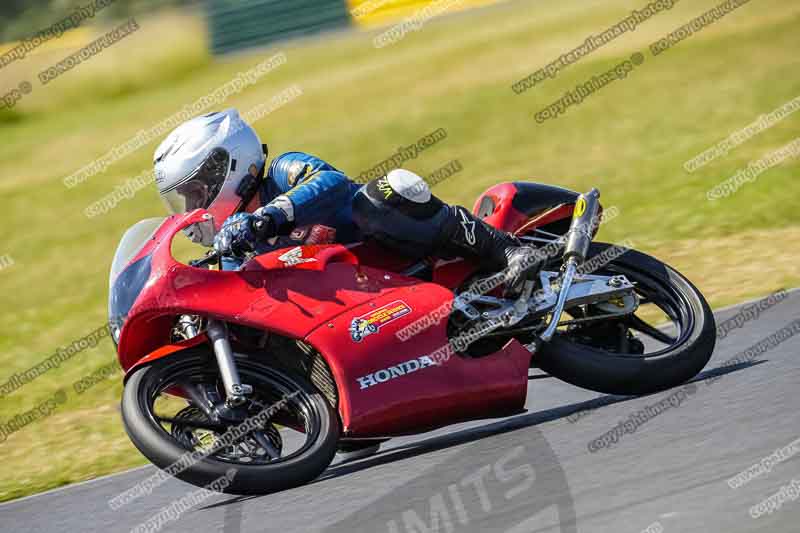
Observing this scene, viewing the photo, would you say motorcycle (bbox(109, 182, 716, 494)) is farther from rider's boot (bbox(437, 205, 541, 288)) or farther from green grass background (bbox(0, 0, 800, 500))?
green grass background (bbox(0, 0, 800, 500))

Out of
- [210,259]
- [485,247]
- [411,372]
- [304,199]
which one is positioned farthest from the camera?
[485,247]

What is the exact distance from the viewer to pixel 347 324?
4.82 metres

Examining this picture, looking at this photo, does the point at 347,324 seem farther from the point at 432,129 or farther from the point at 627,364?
the point at 432,129

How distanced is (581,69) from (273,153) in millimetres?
4746

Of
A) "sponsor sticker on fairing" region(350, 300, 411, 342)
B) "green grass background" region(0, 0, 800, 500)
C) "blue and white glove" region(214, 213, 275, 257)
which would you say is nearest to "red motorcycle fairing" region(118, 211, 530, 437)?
"sponsor sticker on fairing" region(350, 300, 411, 342)

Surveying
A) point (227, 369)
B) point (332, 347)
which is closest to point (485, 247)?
point (332, 347)

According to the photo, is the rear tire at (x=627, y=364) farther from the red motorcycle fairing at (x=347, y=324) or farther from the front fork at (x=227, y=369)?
the front fork at (x=227, y=369)

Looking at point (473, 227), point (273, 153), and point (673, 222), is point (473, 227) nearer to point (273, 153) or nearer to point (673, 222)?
point (673, 222)

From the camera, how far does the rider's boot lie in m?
5.18

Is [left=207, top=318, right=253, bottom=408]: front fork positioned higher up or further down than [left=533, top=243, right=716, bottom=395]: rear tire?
higher up

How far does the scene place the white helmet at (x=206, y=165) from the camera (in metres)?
5.04

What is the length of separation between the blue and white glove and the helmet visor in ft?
1.44

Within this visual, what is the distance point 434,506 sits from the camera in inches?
160

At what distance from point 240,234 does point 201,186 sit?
56 cm
